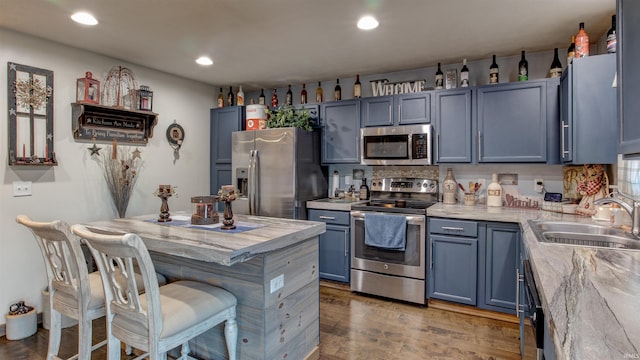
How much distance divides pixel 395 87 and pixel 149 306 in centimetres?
310

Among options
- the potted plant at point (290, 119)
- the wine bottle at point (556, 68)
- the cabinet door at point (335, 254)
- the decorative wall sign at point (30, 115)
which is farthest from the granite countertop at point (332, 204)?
the decorative wall sign at point (30, 115)

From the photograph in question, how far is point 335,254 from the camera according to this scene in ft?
11.6

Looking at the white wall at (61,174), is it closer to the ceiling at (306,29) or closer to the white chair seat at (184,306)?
the ceiling at (306,29)

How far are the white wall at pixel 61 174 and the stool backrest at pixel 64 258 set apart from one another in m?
1.26

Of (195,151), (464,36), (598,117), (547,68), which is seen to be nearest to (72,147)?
(195,151)

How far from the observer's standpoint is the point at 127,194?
3.32 meters

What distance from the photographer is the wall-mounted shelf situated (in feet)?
9.90

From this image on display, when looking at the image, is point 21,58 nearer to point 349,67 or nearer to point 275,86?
point 275,86

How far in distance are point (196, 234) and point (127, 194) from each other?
1942mm

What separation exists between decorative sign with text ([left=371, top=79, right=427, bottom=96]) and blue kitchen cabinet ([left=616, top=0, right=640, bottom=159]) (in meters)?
2.18

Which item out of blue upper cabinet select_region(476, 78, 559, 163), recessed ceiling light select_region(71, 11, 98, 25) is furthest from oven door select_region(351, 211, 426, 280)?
recessed ceiling light select_region(71, 11, 98, 25)

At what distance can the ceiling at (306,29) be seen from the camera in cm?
227

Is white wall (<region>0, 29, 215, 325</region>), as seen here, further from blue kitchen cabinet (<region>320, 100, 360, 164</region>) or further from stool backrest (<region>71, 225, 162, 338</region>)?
blue kitchen cabinet (<region>320, 100, 360, 164</region>)

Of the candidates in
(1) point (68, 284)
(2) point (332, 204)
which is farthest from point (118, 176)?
(2) point (332, 204)
